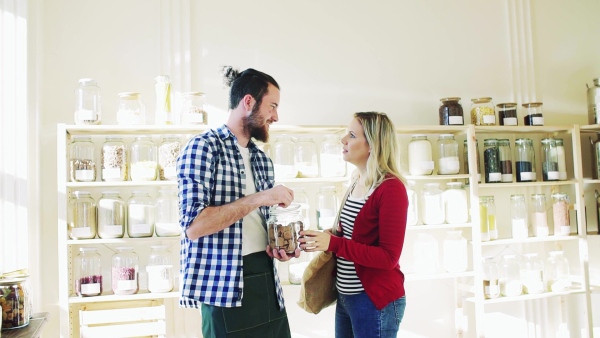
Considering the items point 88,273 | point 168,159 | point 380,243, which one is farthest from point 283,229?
point 88,273

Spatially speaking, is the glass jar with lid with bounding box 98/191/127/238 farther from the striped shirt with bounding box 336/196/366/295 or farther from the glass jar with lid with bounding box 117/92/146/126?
the striped shirt with bounding box 336/196/366/295

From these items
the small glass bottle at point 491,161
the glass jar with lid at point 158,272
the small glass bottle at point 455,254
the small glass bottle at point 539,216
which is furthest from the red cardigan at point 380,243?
the small glass bottle at point 539,216

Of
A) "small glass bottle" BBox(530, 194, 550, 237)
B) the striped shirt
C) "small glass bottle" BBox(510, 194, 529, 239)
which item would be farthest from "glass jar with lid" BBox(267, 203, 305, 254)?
"small glass bottle" BBox(530, 194, 550, 237)

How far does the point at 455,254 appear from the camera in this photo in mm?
3131

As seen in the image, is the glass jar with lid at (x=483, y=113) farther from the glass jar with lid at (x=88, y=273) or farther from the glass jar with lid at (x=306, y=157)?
the glass jar with lid at (x=88, y=273)

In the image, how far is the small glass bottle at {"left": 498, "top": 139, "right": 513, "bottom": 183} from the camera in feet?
10.7

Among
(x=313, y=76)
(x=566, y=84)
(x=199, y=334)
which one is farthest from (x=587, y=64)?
(x=199, y=334)

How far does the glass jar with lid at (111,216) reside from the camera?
2.66 metres

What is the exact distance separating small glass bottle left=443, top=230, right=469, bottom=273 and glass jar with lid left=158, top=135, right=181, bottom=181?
162cm

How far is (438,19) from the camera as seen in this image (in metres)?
3.55

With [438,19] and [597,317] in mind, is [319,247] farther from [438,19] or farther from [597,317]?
[597,317]

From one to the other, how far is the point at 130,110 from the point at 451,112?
5.99ft

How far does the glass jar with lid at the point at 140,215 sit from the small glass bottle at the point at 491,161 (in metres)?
1.97

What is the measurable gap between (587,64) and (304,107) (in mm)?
2068
